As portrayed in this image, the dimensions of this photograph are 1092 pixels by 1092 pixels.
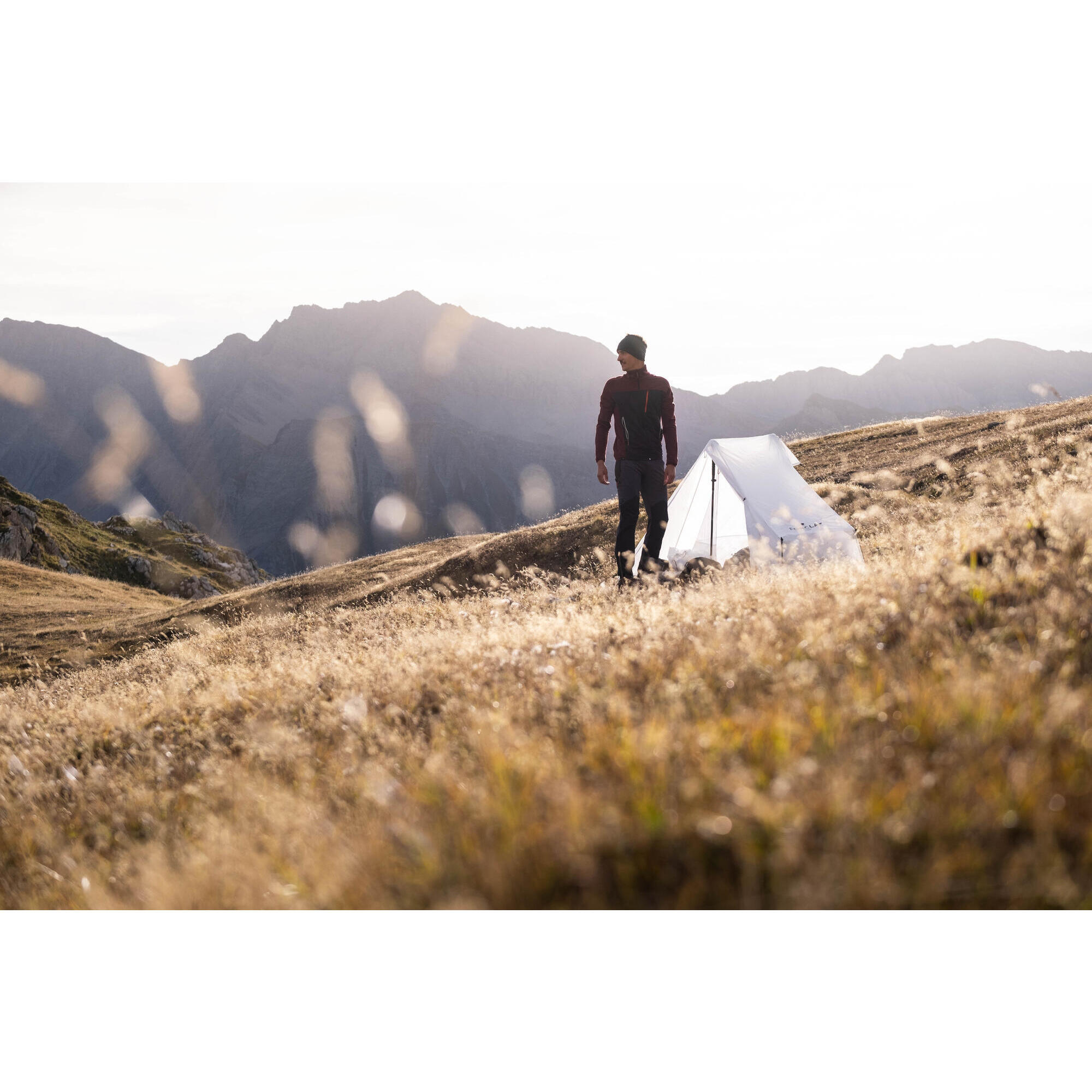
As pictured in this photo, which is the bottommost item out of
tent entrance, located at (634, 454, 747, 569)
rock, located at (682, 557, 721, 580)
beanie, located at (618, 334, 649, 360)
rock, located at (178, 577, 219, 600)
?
rock, located at (178, 577, 219, 600)

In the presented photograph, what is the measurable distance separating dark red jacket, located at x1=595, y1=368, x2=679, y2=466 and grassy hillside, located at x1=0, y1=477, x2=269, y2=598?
51392mm

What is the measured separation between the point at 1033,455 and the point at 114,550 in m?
80.8

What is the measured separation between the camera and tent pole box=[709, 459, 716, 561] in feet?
38.7

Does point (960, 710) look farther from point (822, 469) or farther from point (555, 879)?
point (822, 469)

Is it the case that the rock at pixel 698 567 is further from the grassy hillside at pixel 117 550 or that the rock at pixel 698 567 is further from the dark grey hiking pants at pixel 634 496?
the grassy hillside at pixel 117 550

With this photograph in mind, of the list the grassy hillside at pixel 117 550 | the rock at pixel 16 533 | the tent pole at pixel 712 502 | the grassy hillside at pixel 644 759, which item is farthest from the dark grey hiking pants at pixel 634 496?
the rock at pixel 16 533

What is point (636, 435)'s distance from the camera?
8.32 m

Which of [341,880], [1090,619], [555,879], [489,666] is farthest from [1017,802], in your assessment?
[489,666]

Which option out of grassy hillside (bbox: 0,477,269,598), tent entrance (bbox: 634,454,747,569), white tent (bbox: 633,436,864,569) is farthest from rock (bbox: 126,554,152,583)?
white tent (bbox: 633,436,864,569)

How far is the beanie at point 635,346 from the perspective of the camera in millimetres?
8070

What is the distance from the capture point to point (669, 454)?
8219 millimetres

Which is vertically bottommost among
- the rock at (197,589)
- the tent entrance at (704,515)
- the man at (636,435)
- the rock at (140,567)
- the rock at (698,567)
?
the rock at (197,589)

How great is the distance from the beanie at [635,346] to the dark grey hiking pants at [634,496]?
1418mm

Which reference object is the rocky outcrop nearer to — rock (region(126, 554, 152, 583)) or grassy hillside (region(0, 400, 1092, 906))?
rock (region(126, 554, 152, 583))
